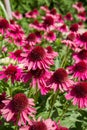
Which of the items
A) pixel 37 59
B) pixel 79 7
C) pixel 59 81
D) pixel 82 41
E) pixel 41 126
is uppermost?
pixel 79 7

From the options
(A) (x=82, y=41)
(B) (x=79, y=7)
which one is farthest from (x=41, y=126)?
(B) (x=79, y=7)

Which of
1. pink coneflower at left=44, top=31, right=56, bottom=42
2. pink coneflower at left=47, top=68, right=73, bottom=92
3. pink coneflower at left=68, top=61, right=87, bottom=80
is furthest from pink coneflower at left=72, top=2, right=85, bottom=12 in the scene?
pink coneflower at left=47, top=68, right=73, bottom=92

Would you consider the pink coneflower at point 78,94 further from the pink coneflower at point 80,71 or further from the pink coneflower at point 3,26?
the pink coneflower at point 3,26

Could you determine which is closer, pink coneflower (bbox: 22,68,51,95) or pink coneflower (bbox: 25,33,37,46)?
pink coneflower (bbox: 22,68,51,95)

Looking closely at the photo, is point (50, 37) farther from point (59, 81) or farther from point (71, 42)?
point (59, 81)

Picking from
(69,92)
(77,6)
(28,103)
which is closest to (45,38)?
(69,92)

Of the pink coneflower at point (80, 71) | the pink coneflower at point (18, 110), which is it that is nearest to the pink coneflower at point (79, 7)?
the pink coneflower at point (80, 71)

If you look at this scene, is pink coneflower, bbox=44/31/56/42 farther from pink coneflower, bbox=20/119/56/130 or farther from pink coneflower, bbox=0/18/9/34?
pink coneflower, bbox=20/119/56/130

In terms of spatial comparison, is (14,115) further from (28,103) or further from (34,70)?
(34,70)
